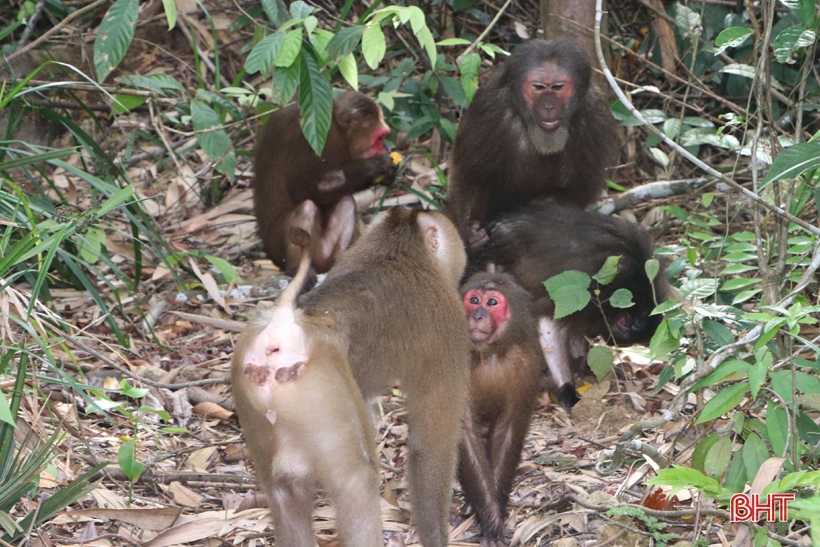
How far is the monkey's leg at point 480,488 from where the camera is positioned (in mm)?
4324

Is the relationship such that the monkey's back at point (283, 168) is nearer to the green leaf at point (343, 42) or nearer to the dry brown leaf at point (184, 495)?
the green leaf at point (343, 42)

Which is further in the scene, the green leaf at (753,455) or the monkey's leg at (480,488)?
the monkey's leg at (480,488)

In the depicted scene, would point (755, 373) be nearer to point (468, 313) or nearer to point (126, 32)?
point (468, 313)

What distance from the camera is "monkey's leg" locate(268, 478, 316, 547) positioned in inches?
139

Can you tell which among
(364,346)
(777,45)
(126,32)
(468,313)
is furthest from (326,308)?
(777,45)

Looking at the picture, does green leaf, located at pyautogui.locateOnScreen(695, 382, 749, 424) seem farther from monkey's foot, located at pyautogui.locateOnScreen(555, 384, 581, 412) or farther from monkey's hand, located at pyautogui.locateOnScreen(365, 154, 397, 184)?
monkey's hand, located at pyautogui.locateOnScreen(365, 154, 397, 184)

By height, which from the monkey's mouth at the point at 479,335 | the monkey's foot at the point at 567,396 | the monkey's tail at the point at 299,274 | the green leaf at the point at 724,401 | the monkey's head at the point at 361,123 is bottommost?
the monkey's foot at the point at 567,396

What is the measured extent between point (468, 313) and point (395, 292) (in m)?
0.93

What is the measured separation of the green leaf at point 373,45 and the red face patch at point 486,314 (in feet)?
3.98

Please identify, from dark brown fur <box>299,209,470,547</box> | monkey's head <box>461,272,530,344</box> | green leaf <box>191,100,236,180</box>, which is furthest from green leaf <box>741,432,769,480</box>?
green leaf <box>191,100,236,180</box>

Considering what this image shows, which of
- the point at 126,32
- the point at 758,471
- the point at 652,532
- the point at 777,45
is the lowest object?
the point at 652,532

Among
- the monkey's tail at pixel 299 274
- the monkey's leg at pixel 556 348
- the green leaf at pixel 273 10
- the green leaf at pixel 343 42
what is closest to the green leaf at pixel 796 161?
the monkey's tail at pixel 299 274

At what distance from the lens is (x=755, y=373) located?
3.28 meters

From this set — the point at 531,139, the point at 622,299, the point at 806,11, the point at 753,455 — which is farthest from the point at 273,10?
the point at 753,455
